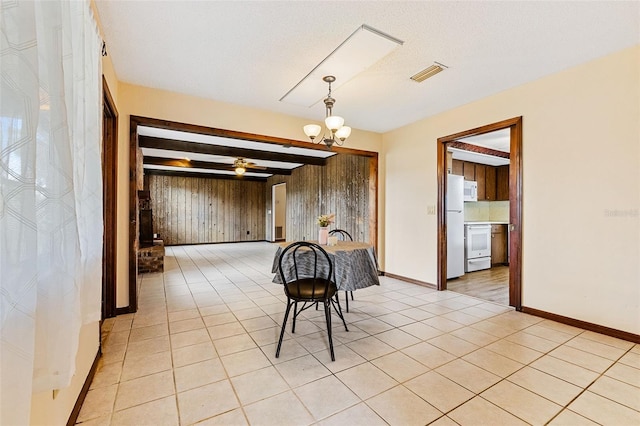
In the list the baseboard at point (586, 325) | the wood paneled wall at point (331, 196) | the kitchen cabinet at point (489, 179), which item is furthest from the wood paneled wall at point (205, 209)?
the baseboard at point (586, 325)

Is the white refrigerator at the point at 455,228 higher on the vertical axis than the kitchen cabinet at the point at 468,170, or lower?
lower

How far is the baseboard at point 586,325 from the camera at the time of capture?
245cm

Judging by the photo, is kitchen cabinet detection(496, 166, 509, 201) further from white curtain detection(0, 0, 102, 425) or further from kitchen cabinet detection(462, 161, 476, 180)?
white curtain detection(0, 0, 102, 425)

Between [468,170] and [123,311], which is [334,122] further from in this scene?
[468,170]

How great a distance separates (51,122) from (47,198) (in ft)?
0.77

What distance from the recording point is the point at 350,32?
88.1 inches

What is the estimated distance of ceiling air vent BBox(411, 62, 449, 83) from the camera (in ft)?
9.08

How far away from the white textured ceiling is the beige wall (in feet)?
0.74

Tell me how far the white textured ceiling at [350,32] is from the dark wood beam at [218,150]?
90.1 inches

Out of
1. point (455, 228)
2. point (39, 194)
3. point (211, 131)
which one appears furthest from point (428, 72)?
point (39, 194)

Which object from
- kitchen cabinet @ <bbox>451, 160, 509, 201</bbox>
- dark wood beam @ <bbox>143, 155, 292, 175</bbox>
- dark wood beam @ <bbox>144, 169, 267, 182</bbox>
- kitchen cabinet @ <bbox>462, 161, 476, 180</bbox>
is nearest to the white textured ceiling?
kitchen cabinet @ <bbox>462, 161, 476, 180</bbox>

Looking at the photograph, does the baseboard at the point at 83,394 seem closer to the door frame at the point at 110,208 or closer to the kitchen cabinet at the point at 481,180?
the door frame at the point at 110,208

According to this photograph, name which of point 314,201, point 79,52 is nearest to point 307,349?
point 79,52

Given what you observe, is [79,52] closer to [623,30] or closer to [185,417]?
[185,417]
